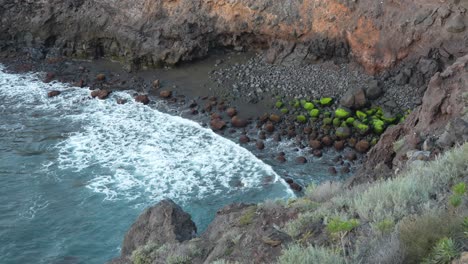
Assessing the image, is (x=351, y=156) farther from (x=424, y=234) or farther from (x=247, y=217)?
(x=424, y=234)

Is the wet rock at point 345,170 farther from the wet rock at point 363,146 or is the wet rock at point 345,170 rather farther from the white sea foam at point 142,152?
the white sea foam at point 142,152

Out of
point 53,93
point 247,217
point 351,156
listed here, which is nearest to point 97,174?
point 53,93

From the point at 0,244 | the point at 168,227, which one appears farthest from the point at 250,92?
the point at 168,227

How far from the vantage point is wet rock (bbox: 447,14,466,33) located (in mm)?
25384

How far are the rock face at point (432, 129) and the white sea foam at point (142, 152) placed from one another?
703cm

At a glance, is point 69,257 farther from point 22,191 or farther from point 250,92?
point 250,92

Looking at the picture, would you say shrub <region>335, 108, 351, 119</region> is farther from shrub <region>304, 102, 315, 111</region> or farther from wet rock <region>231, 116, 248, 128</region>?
wet rock <region>231, 116, 248, 128</region>

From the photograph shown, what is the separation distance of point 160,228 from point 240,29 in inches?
730

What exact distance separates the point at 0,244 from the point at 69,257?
2573mm

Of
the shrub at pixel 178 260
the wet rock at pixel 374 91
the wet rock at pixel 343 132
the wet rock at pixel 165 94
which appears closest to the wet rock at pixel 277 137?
the wet rock at pixel 343 132

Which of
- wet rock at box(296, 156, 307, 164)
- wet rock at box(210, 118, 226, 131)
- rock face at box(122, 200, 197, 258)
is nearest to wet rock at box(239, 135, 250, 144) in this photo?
wet rock at box(210, 118, 226, 131)

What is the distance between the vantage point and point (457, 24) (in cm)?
2539

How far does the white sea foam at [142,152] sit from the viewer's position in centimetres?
2188

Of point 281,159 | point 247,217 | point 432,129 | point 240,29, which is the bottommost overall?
point 281,159
